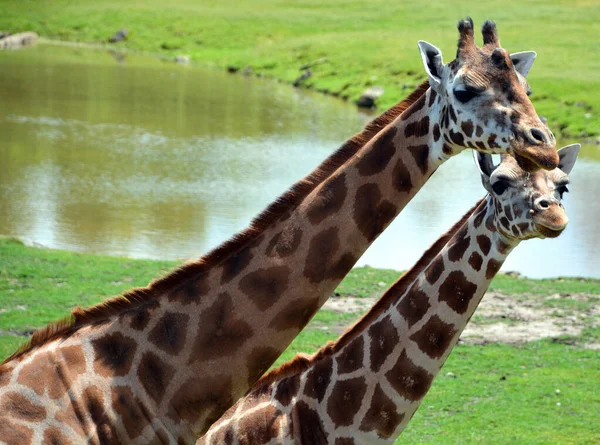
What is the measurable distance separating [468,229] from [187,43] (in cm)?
4396

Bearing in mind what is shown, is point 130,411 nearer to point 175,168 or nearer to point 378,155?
point 378,155

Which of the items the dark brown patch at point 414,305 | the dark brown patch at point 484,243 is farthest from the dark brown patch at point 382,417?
the dark brown patch at point 484,243

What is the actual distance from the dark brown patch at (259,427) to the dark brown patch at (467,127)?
79.8 inches

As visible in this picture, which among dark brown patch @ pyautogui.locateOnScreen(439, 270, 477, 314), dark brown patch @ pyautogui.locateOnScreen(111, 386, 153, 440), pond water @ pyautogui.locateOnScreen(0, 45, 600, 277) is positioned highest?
dark brown patch @ pyautogui.locateOnScreen(439, 270, 477, 314)

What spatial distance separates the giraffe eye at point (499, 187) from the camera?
534 cm

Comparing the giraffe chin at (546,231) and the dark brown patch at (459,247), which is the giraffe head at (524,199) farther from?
the dark brown patch at (459,247)

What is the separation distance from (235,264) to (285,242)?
26 cm

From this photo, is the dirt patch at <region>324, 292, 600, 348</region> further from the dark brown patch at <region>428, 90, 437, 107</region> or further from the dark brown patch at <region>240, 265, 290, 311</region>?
the dark brown patch at <region>428, 90, 437, 107</region>

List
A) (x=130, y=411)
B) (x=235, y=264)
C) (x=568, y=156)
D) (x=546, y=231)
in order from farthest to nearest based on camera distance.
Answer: (x=568, y=156) → (x=546, y=231) → (x=235, y=264) → (x=130, y=411)

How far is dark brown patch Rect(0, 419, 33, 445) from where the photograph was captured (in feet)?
14.0

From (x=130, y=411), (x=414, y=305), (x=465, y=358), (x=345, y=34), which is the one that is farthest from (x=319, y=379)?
(x=345, y=34)

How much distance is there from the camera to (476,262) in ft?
17.6

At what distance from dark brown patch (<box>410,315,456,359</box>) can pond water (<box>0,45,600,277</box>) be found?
10.1 meters

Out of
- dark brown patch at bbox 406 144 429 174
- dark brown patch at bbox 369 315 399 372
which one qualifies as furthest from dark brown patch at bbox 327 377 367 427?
dark brown patch at bbox 406 144 429 174
